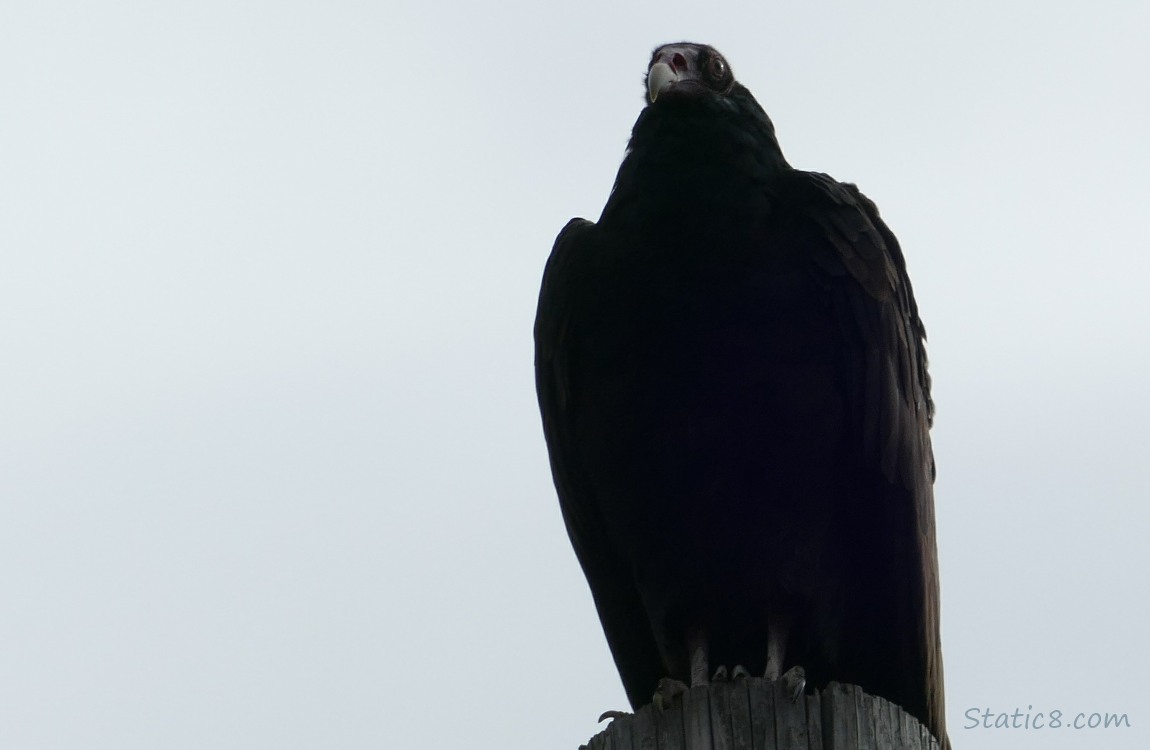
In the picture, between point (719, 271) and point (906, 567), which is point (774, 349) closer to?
point (719, 271)

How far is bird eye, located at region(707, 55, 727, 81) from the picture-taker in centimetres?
477

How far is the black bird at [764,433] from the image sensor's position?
4.03 metres

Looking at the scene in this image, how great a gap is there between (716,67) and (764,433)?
4.57 feet

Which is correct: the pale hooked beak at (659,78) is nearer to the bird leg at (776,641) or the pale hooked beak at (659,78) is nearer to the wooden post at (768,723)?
the bird leg at (776,641)

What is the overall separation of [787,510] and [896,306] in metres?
0.67

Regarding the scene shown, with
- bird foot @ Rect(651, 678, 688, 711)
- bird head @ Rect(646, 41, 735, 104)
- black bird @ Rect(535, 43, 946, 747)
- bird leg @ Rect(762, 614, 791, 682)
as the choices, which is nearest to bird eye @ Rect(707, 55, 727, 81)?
bird head @ Rect(646, 41, 735, 104)

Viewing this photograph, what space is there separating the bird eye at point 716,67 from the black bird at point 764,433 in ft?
Result: 1.96

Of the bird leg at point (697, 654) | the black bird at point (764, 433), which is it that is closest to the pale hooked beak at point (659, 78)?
the black bird at point (764, 433)

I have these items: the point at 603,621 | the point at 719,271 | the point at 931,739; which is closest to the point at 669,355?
the point at 719,271

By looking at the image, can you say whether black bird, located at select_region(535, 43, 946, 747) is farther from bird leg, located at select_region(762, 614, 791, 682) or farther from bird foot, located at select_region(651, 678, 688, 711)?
bird foot, located at select_region(651, 678, 688, 711)

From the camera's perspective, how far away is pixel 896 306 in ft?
13.7

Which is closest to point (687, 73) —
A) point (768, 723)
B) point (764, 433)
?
point (764, 433)

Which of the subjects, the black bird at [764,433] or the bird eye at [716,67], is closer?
the black bird at [764,433]

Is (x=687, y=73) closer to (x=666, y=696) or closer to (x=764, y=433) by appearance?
(x=764, y=433)
